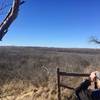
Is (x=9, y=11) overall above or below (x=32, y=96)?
above

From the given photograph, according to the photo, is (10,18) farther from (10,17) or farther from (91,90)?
(91,90)

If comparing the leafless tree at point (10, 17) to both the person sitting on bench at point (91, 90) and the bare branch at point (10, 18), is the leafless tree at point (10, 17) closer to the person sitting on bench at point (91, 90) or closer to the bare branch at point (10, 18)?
the bare branch at point (10, 18)

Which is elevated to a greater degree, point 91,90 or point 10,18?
point 10,18

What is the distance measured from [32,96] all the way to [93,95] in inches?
377

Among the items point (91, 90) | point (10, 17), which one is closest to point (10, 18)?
point (10, 17)

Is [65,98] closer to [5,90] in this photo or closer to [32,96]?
[32,96]

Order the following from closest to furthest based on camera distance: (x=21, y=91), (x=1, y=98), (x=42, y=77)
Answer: (x=1, y=98) → (x=21, y=91) → (x=42, y=77)

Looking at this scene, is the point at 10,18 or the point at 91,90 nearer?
the point at 91,90

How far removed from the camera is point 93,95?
3973 millimetres

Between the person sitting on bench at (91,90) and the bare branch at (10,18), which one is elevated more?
the bare branch at (10,18)

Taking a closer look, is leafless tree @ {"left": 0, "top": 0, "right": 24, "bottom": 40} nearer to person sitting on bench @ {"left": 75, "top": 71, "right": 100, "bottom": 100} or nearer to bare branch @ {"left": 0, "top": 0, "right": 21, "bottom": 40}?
bare branch @ {"left": 0, "top": 0, "right": 21, "bottom": 40}

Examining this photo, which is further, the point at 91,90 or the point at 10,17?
the point at 10,17

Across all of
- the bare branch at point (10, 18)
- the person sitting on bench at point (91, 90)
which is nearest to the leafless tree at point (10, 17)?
the bare branch at point (10, 18)

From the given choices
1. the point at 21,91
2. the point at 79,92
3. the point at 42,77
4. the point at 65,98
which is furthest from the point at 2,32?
the point at 42,77
